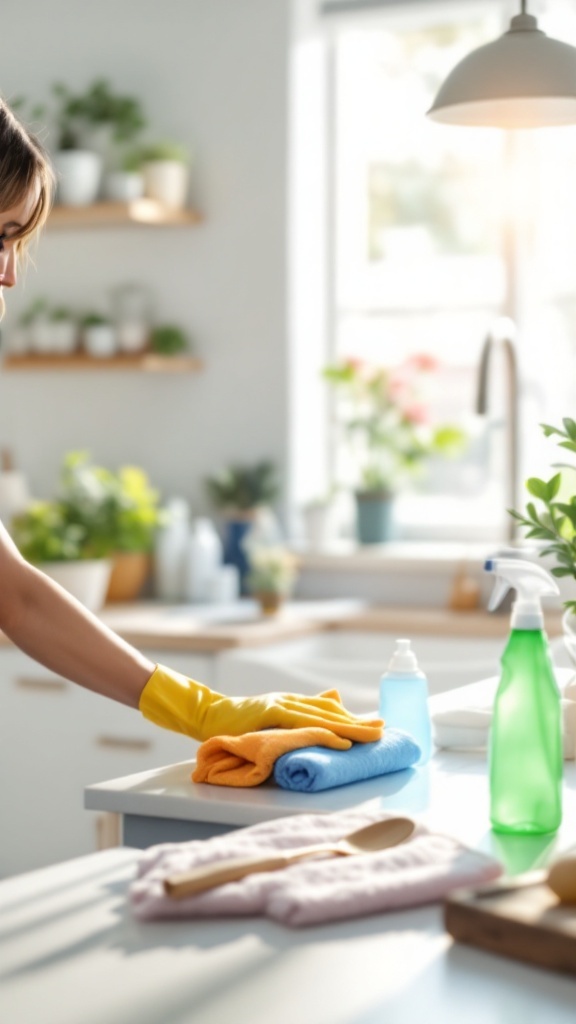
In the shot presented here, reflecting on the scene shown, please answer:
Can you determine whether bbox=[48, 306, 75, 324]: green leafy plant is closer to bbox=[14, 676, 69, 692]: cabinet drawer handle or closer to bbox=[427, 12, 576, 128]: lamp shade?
bbox=[14, 676, 69, 692]: cabinet drawer handle

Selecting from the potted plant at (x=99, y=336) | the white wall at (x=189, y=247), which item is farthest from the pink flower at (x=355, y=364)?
the potted plant at (x=99, y=336)

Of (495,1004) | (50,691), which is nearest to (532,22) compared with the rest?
(495,1004)

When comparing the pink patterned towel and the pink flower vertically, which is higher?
the pink flower

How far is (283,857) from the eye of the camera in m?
1.20

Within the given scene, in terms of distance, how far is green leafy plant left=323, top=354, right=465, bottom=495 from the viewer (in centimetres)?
412

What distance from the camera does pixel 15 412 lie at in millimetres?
4609

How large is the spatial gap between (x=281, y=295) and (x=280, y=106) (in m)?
0.52

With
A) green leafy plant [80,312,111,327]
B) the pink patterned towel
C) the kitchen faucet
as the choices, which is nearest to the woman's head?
the pink patterned towel

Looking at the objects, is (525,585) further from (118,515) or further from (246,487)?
(246,487)

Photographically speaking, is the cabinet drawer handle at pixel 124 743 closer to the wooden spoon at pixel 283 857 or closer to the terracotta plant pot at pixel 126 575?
the terracotta plant pot at pixel 126 575

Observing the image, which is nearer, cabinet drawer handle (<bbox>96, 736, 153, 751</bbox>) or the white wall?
cabinet drawer handle (<bbox>96, 736, 153, 751</bbox>)

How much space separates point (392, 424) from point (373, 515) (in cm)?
28

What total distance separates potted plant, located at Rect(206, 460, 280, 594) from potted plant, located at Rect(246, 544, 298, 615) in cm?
28

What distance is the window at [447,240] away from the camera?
4078 mm
